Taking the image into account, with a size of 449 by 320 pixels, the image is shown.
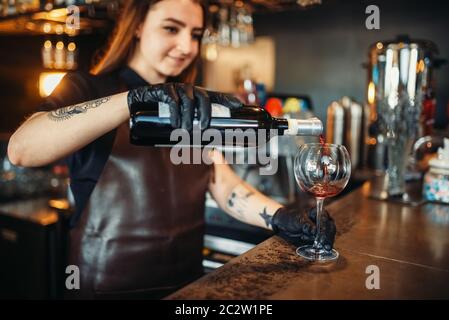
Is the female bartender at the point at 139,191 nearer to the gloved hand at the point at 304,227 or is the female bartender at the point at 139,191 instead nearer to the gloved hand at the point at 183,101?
the gloved hand at the point at 304,227

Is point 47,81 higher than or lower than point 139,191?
higher

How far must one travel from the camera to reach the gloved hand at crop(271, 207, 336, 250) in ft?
3.28

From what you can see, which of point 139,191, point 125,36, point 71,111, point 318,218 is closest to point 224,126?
point 318,218

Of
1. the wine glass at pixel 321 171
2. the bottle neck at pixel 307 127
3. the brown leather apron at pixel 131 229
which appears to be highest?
the bottle neck at pixel 307 127

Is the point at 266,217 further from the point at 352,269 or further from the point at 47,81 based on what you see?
the point at 47,81

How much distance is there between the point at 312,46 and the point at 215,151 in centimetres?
222

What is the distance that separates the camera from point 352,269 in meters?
0.89

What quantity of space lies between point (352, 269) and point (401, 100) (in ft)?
3.10

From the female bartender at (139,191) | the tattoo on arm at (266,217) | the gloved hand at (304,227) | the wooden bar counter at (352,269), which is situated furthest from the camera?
the female bartender at (139,191)

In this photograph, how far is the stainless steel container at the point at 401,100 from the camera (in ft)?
Result: 5.33

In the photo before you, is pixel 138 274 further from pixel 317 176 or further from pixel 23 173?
pixel 23 173

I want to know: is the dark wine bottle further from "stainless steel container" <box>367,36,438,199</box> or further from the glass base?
"stainless steel container" <box>367,36,438,199</box>

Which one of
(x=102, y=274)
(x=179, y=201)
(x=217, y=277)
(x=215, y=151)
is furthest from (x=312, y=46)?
(x=217, y=277)

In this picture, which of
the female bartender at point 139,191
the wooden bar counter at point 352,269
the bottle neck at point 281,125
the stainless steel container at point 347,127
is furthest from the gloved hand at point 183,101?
the stainless steel container at point 347,127
